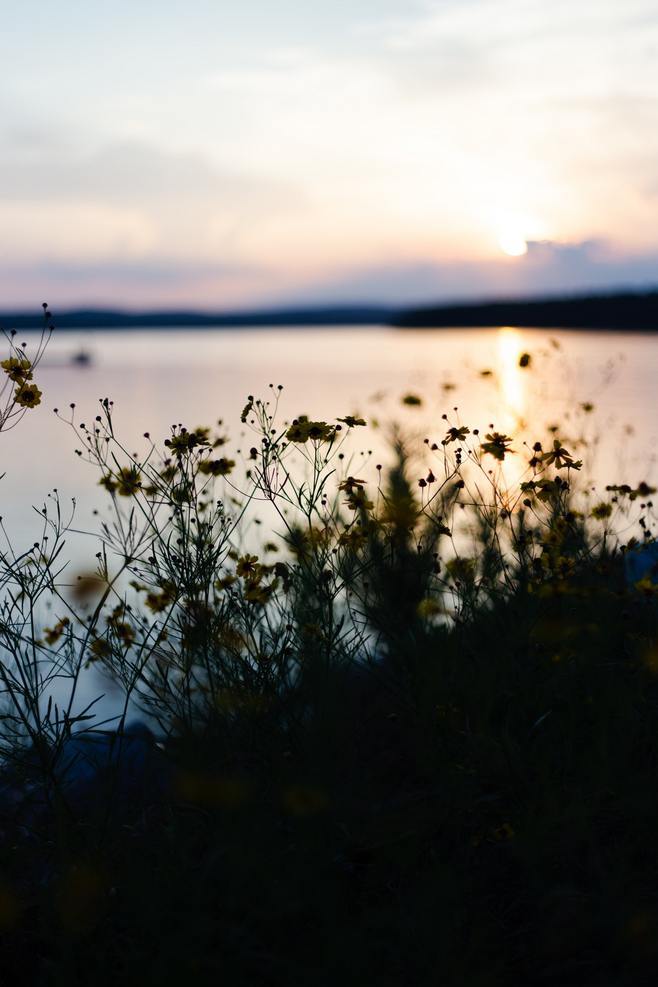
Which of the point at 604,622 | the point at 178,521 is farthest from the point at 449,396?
the point at 178,521

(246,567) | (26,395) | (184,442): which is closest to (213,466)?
(184,442)

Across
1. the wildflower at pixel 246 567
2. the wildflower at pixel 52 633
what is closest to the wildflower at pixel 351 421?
the wildflower at pixel 246 567

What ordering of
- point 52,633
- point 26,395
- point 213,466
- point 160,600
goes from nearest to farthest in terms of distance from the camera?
point 26,395, point 213,466, point 160,600, point 52,633

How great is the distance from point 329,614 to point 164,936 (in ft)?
4.13

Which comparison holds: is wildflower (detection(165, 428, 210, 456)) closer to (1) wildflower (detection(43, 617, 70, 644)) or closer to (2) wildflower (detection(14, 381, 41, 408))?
(2) wildflower (detection(14, 381, 41, 408))

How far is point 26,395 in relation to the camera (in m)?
3.26

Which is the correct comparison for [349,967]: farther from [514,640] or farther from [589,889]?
[514,640]

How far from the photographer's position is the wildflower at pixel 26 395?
10.6 ft

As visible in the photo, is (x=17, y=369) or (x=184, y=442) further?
(x=184, y=442)

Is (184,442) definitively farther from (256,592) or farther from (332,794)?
(332,794)

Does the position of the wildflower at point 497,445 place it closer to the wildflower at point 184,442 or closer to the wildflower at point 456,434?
the wildflower at point 456,434

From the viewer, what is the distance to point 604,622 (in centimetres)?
379

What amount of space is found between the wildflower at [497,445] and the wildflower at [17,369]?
5.52 feet

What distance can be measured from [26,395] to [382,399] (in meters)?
3.77
